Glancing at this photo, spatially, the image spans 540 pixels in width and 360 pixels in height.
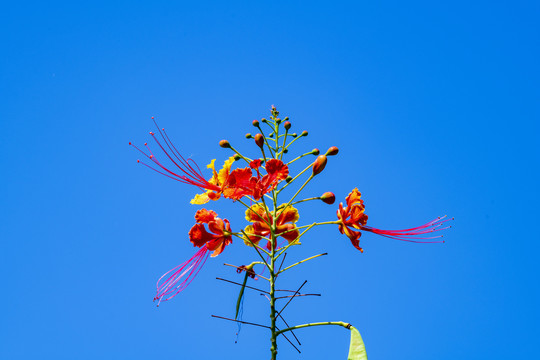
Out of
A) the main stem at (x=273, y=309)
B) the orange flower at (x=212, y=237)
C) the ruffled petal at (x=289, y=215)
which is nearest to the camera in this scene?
the main stem at (x=273, y=309)

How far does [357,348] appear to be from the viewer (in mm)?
2340

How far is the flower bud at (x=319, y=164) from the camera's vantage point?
2784mm

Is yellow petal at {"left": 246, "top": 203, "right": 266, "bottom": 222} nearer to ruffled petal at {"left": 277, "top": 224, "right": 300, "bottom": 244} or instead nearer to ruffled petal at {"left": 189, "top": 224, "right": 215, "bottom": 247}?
Answer: ruffled petal at {"left": 277, "top": 224, "right": 300, "bottom": 244}

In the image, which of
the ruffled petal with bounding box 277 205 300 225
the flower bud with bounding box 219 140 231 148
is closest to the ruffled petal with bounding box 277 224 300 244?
the ruffled petal with bounding box 277 205 300 225

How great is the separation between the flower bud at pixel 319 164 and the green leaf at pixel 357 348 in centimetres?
92

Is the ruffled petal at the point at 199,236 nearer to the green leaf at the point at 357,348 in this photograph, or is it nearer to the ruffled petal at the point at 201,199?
the ruffled petal at the point at 201,199

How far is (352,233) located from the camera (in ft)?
9.34

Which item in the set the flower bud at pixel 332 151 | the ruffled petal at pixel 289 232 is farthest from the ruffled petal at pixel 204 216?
the flower bud at pixel 332 151

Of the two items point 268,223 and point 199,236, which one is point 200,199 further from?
point 268,223

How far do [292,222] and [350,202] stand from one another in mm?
371

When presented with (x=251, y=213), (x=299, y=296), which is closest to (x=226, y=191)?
(x=251, y=213)

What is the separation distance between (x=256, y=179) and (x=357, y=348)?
41.0 inches

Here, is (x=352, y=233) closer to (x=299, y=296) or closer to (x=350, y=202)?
(x=350, y=202)

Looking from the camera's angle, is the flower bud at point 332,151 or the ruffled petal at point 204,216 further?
the flower bud at point 332,151
